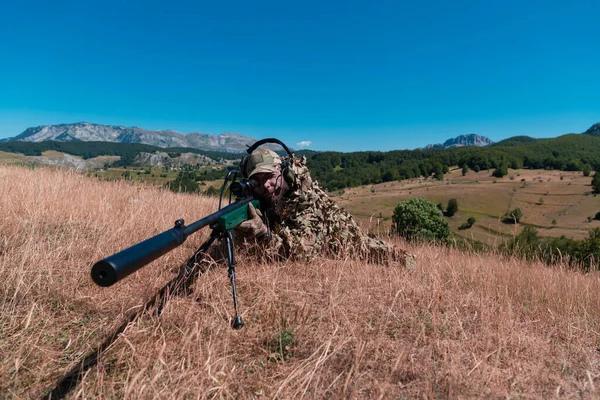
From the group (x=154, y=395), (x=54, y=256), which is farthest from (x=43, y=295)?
(x=154, y=395)

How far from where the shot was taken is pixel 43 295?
2.95m

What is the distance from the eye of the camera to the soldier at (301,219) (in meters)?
4.23

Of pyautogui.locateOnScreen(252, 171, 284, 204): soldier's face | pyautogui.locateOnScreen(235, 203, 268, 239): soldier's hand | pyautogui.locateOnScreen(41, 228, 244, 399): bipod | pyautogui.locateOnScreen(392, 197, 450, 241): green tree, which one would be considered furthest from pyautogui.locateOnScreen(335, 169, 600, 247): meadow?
pyautogui.locateOnScreen(41, 228, 244, 399): bipod

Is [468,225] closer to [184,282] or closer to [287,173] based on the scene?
[287,173]

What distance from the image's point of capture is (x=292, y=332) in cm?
267

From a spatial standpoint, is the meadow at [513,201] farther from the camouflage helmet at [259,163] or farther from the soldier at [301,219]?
the camouflage helmet at [259,163]

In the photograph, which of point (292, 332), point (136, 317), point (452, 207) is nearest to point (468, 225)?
point (452, 207)

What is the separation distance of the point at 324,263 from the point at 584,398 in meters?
2.85

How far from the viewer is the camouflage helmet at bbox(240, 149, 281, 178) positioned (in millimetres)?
4121

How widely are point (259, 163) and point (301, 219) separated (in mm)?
1130

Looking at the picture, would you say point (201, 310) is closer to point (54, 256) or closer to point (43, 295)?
point (43, 295)

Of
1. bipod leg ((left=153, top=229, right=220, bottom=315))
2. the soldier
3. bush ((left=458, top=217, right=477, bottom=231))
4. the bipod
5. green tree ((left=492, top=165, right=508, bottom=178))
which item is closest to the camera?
the bipod

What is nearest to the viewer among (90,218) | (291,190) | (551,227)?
(291,190)

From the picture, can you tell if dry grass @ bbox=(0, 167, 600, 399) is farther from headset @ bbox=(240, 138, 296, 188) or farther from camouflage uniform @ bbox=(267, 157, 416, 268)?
headset @ bbox=(240, 138, 296, 188)
